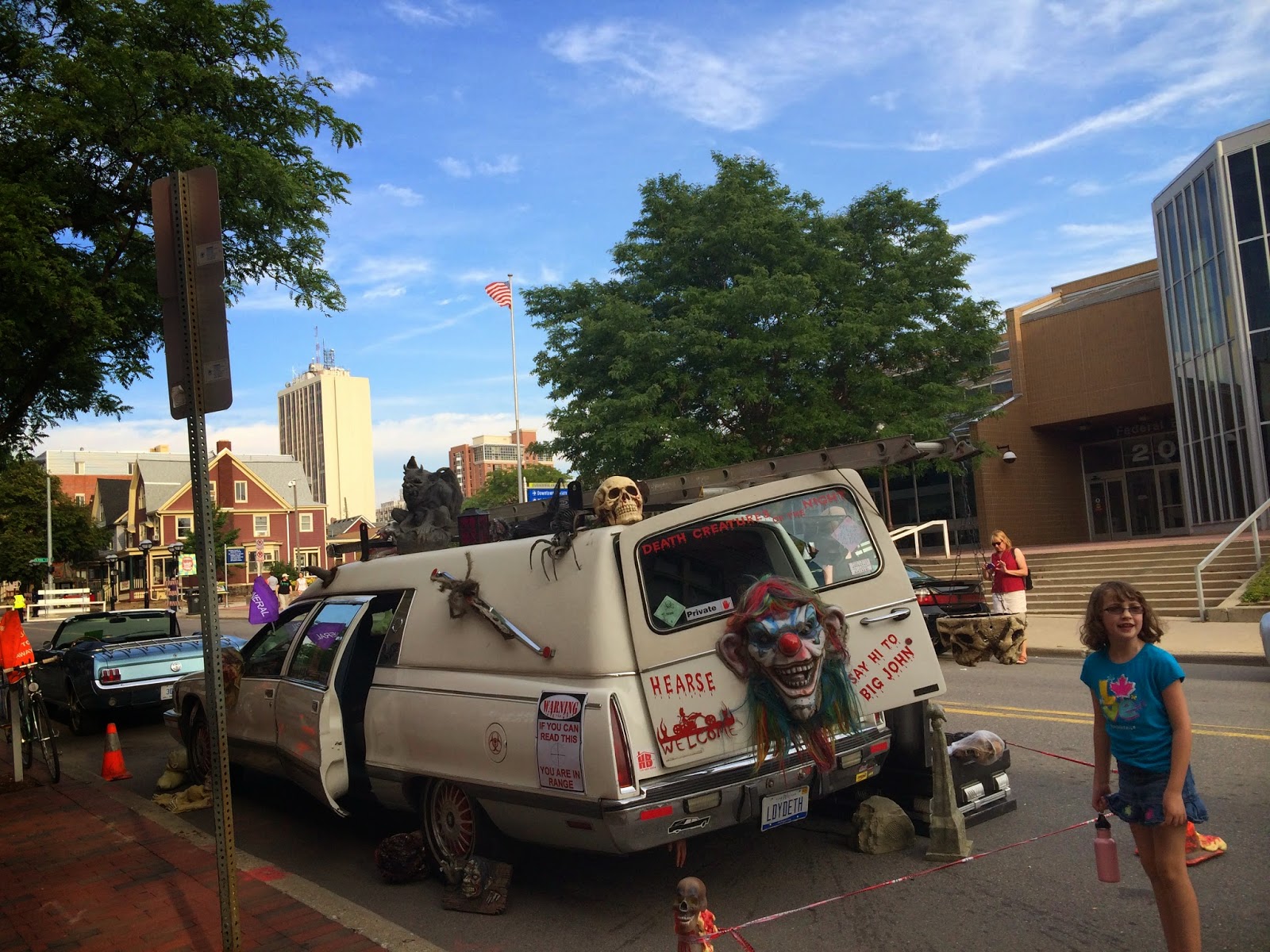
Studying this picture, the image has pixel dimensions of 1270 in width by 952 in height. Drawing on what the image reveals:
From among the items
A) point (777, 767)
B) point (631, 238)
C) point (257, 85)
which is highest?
point (631, 238)

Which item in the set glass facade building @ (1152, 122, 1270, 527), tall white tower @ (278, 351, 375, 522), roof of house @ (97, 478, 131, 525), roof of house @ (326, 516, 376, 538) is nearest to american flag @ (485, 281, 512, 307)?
glass facade building @ (1152, 122, 1270, 527)

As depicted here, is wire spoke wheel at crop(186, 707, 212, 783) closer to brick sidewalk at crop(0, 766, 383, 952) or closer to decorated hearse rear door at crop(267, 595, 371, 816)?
brick sidewalk at crop(0, 766, 383, 952)

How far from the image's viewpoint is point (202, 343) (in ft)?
14.5

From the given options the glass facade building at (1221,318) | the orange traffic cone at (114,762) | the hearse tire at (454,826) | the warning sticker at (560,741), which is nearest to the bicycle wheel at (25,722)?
the orange traffic cone at (114,762)

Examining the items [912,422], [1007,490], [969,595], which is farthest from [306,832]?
[1007,490]

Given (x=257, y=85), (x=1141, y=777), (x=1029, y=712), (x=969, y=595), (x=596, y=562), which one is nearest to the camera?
(x=1141, y=777)

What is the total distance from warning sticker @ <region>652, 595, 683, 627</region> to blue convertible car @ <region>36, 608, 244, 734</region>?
8175 millimetres

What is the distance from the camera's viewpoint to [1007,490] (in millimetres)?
31984

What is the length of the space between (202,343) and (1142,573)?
19701 millimetres

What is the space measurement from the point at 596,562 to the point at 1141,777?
242 cm

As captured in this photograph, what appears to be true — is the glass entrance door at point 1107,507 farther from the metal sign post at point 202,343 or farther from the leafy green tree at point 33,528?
the leafy green tree at point 33,528

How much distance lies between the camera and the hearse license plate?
4730mm

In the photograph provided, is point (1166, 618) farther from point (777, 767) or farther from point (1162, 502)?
point (1162, 502)

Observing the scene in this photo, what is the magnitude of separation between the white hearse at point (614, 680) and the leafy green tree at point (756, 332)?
15156 millimetres
